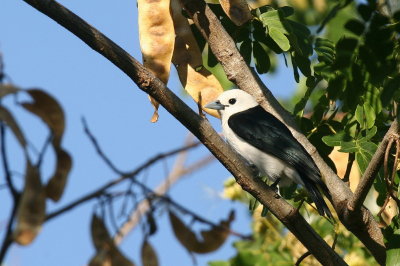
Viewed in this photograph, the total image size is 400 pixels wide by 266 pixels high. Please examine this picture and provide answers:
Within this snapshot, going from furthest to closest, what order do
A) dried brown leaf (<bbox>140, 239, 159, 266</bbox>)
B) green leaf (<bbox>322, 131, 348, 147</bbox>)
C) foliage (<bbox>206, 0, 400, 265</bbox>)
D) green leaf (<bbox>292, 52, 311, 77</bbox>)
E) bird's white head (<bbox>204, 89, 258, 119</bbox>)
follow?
bird's white head (<bbox>204, 89, 258, 119</bbox>) → green leaf (<bbox>292, 52, 311, 77</bbox>) → green leaf (<bbox>322, 131, 348, 147</bbox>) → foliage (<bbox>206, 0, 400, 265</bbox>) → dried brown leaf (<bbox>140, 239, 159, 266</bbox>)

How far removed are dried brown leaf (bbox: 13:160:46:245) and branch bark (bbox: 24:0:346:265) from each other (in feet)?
4.14

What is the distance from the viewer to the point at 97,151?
10.7 ft

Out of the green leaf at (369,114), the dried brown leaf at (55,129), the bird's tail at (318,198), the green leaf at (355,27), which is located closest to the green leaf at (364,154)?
the green leaf at (369,114)

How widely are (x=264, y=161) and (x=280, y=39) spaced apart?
1404mm

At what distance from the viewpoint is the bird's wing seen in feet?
15.9

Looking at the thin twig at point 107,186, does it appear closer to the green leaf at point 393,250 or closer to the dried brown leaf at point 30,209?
the dried brown leaf at point 30,209

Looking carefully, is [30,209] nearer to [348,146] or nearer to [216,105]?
[348,146]

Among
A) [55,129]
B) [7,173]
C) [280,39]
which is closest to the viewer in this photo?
[7,173]

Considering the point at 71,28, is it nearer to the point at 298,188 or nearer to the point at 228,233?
the point at 228,233

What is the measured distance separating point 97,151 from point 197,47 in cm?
151

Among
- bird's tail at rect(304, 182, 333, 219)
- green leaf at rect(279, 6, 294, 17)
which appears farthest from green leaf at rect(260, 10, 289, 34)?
bird's tail at rect(304, 182, 333, 219)

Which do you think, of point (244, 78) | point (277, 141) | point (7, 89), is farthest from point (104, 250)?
point (277, 141)

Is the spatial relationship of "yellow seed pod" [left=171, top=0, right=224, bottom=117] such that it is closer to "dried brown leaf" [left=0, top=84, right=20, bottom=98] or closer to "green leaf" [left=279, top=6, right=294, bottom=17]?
"green leaf" [left=279, top=6, right=294, bottom=17]

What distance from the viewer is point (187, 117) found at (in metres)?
3.72
